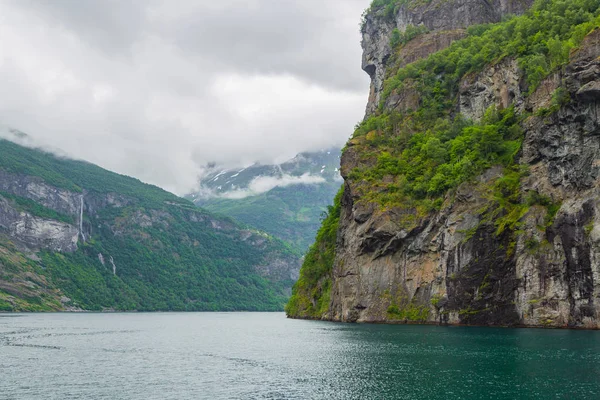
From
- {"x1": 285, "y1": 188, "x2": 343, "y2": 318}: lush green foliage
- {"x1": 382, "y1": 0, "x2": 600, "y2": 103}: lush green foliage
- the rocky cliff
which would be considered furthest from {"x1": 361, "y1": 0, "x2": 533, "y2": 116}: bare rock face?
{"x1": 285, "y1": 188, "x2": 343, "y2": 318}: lush green foliage

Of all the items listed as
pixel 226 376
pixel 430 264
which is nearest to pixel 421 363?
pixel 226 376

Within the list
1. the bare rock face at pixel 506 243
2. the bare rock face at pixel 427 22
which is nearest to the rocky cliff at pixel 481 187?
the bare rock face at pixel 506 243

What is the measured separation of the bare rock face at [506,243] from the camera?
275 feet

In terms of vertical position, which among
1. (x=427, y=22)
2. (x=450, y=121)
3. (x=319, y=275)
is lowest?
(x=319, y=275)

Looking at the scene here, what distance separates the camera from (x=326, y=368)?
55094mm

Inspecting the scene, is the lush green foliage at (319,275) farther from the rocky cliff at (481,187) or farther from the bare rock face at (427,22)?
the bare rock face at (427,22)

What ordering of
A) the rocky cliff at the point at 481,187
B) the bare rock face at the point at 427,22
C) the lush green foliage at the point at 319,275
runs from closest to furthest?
the rocky cliff at the point at 481,187, the lush green foliage at the point at 319,275, the bare rock face at the point at 427,22

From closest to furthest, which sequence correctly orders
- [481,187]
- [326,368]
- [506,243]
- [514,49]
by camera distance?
1. [326,368]
2. [506,243]
3. [481,187]
4. [514,49]

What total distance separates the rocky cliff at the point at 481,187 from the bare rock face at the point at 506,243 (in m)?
0.20

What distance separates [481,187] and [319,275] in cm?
5587

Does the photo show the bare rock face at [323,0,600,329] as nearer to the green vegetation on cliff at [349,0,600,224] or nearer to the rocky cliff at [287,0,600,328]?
the rocky cliff at [287,0,600,328]

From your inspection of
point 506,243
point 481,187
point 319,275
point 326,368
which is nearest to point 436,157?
point 481,187

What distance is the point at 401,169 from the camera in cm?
12012

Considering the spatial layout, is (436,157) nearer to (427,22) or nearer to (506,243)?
(506,243)
